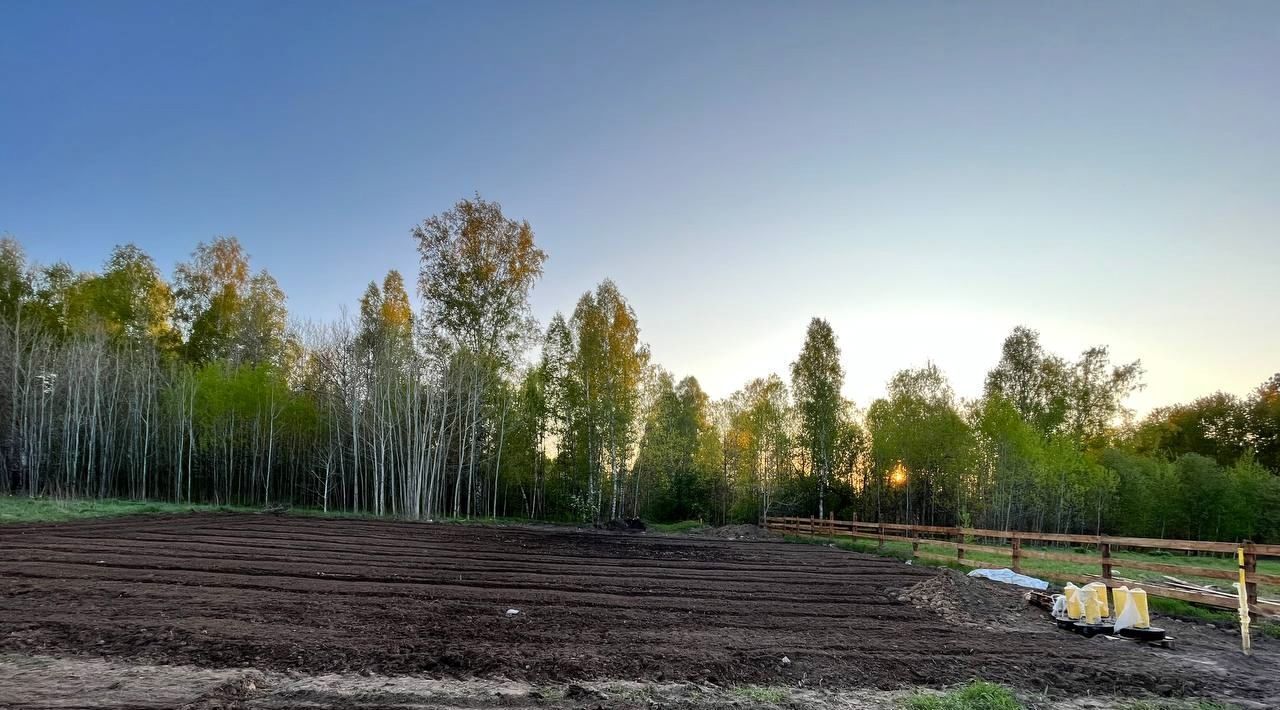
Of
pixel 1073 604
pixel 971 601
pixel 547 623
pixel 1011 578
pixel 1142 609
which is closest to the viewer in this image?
pixel 547 623

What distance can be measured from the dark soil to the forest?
53.3 ft

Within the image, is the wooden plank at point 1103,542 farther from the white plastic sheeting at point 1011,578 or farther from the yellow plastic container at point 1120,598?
the yellow plastic container at point 1120,598

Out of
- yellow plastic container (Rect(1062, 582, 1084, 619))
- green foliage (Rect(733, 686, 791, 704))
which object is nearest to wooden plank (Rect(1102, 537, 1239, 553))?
yellow plastic container (Rect(1062, 582, 1084, 619))

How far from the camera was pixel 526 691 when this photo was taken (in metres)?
5.02

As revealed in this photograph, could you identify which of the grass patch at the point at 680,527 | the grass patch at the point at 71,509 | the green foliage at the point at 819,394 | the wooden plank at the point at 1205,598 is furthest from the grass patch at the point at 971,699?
the green foliage at the point at 819,394

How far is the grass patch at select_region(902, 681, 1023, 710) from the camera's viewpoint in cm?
482

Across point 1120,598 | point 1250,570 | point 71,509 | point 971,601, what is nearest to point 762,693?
point 1120,598

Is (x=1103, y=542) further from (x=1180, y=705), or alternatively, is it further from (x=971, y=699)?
(x=971, y=699)

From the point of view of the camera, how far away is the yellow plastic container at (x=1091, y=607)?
8.04 metres

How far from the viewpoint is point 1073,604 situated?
8.20 meters

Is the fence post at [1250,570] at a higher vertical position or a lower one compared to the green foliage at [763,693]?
higher

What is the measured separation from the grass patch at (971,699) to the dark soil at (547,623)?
0.51 m

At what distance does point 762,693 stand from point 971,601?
282 inches

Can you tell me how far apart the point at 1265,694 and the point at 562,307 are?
32.0 meters
